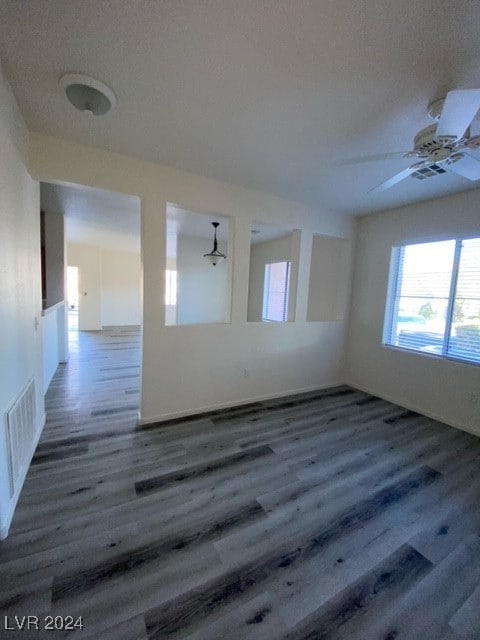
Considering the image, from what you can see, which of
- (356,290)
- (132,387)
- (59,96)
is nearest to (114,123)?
(59,96)

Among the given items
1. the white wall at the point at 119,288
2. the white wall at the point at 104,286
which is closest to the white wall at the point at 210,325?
the white wall at the point at 104,286

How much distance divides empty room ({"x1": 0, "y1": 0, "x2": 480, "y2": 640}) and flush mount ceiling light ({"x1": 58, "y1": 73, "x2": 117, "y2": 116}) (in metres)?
0.02

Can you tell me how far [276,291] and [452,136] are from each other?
179 inches

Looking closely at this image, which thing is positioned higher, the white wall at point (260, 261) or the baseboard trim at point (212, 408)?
the white wall at point (260, 261)

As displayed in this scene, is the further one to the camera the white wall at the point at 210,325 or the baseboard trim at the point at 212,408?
the baseboard trim at the point at 212,408

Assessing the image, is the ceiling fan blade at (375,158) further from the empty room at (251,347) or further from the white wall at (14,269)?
the white wall at (14,269)

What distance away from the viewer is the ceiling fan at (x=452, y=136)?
1.28 meters

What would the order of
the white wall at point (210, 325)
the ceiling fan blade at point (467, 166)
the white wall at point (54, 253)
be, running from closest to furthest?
the ceiling fan blade at point (467, 166) < the white wall at point (210, 325) < the white wall at point (54, 253)

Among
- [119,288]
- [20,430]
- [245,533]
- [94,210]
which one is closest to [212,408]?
[245,533]

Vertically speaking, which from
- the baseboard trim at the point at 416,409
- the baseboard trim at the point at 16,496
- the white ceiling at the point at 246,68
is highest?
the white ceiling at the point at 246,68

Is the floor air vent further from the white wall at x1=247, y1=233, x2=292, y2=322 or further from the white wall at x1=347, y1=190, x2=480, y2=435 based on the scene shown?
the white wall at x1=247, y1=233, x2=292, y2=322

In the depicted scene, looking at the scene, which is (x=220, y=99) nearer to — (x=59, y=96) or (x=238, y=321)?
(x=59, y=96)

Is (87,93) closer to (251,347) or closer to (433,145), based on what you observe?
(433,145)

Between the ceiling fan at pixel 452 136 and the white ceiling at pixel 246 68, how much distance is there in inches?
7.0
